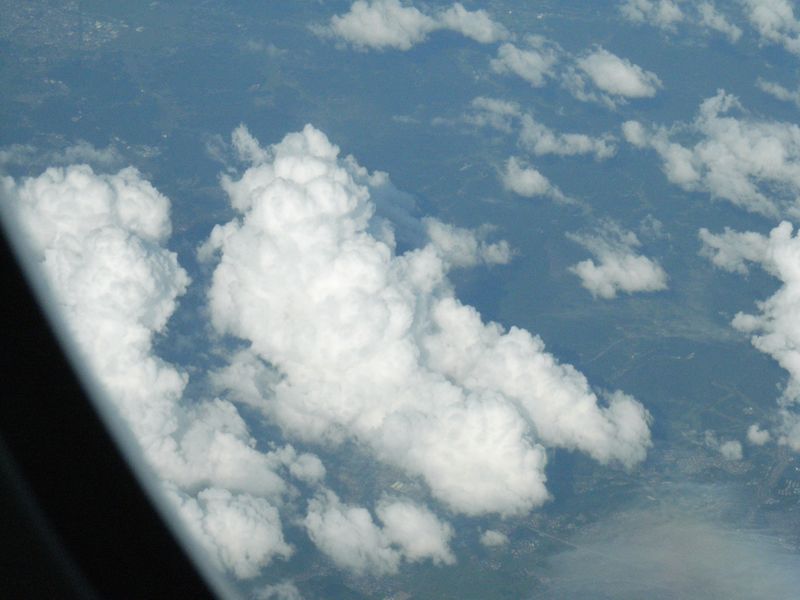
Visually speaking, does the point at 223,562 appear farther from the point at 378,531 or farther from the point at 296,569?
the point at 378,531

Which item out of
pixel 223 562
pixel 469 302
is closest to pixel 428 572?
pixel 223 562

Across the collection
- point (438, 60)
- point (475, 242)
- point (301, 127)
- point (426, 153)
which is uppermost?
point (438, 60)

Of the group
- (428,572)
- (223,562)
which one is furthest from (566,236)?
(223,562)

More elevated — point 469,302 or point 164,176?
point 164,176

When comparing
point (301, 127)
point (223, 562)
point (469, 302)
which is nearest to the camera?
point (223, 562)

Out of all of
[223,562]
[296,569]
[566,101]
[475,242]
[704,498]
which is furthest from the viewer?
[566,101]

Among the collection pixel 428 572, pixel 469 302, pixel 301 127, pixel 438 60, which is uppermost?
pixel 438 60

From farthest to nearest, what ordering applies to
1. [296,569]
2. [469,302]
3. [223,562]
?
[469,302], [296,569], [223,562]

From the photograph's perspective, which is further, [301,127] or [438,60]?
[438,60]

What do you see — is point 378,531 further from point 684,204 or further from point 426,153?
point 684,204
